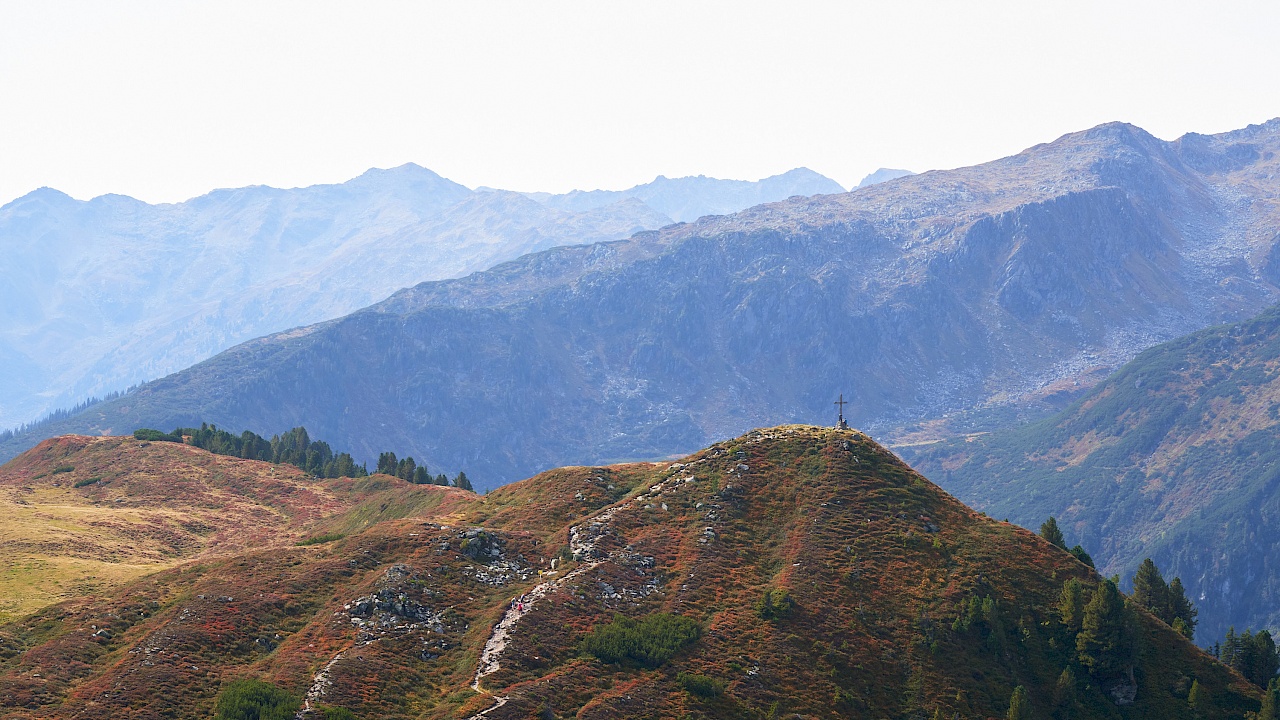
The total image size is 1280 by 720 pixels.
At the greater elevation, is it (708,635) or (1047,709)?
(708,635)

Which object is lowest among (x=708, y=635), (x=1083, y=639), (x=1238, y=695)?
(x=1238, y=695)

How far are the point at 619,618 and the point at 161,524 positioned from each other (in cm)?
9693

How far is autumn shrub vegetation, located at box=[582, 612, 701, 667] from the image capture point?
96375 mm

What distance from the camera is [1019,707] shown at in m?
97.6

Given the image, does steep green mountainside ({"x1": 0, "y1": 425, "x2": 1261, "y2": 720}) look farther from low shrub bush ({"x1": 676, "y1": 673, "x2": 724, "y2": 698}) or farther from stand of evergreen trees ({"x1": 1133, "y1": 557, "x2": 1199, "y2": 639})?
stand of evergreen trees ({"x1": 1133, "y1": 557, "x2": 1199, "y2": 639})

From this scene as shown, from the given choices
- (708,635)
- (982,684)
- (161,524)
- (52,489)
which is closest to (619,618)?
(708,635)

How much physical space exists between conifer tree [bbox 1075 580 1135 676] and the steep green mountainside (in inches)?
8.7

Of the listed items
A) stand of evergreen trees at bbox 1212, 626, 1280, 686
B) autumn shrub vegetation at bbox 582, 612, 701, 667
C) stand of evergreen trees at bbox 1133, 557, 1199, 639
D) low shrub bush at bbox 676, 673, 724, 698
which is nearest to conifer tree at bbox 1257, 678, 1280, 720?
stand of evergreen trees at bbox 1212, 626, 1280, 686

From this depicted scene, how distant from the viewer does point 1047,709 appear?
103062 mm

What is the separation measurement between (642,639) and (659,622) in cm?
370

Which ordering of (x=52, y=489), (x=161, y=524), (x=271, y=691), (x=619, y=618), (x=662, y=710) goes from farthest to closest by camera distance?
(x=52, y=489), (x=161, y=524), (x=619, y=618), (x=662, y=710), (x=271, y=691)

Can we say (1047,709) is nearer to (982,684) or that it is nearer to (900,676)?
(982,684)

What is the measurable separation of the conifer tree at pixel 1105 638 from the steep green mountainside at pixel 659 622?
221 millimetres

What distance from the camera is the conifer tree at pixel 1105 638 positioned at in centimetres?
10644
